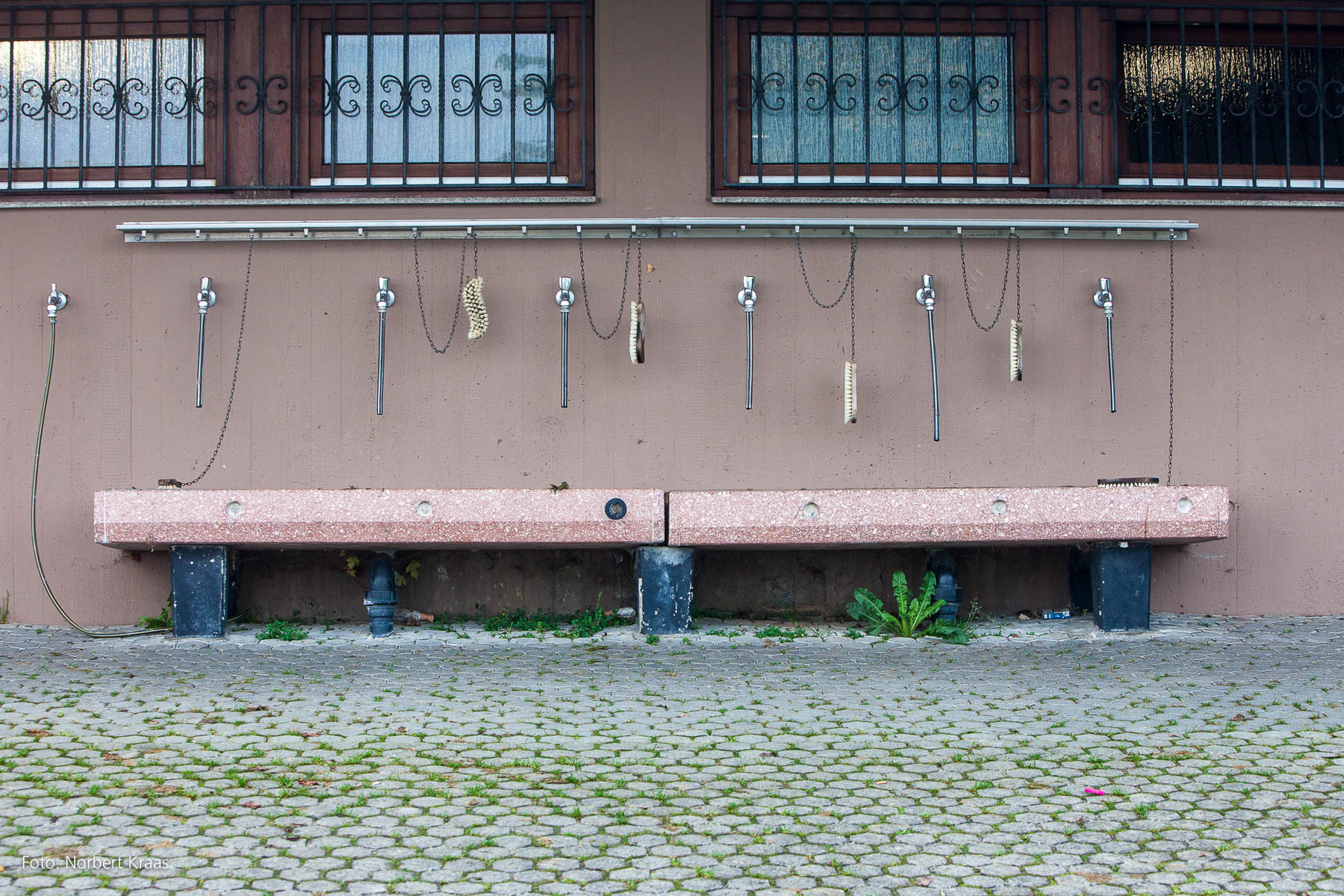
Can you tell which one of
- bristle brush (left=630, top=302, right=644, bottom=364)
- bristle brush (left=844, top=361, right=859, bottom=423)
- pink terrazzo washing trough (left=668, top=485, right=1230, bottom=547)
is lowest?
pink terrazzo washing trough (left=668, top=485, right=1230, bottom=547)

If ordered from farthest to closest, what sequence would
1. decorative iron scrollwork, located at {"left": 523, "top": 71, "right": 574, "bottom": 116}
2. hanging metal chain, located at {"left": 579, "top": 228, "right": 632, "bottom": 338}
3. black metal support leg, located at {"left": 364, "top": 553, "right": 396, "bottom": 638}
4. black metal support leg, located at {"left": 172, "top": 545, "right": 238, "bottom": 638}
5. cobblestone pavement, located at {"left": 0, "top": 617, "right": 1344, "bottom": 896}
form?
decorative iron scrollwork, located at {"left": 523, "top": 71, "right": 574, "bottom": 116} → hanging metal chain, located at {"left": 579, "top": 228, "right": 632, "bottom": 338} → black metal support leg, located at {"left": 364, "top": 553, "right": 396, "bottom": 638} → black metal support leg, located at {"left": 172, "top": 545, "right": 238, "bottom": 638} → cobblestone pavement, located at {"left": 0, "top": 617, "right": 1344, "bottom": 896}

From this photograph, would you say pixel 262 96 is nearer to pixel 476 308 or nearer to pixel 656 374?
pixel 476 308

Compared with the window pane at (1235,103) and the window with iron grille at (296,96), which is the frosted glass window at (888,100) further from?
the window with iron grille at (296,96)

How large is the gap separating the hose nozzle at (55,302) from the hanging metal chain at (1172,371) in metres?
5.95

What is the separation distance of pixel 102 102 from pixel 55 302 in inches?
46.4

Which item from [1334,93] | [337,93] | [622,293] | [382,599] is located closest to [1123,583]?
[622,293]

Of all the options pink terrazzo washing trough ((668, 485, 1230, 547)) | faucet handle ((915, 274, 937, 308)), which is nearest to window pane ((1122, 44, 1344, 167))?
faucet handle ((915, 274, 937, 308))

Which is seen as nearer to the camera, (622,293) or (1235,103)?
(622,293)

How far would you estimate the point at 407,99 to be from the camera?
6.88 m

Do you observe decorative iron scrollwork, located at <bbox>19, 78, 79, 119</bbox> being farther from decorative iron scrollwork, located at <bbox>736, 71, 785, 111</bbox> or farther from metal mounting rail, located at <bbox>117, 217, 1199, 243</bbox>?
decorative iron scrollwork, located at <bbox>736, 71, 785, 111</bbox>

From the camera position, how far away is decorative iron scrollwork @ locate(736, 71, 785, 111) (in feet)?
22.6

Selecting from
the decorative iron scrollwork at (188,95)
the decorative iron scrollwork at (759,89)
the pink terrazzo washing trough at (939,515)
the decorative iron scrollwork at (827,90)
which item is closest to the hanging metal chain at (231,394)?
the decorative iron scrollwork at (188,95)

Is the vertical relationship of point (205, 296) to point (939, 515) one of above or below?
above

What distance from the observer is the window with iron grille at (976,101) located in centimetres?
690
